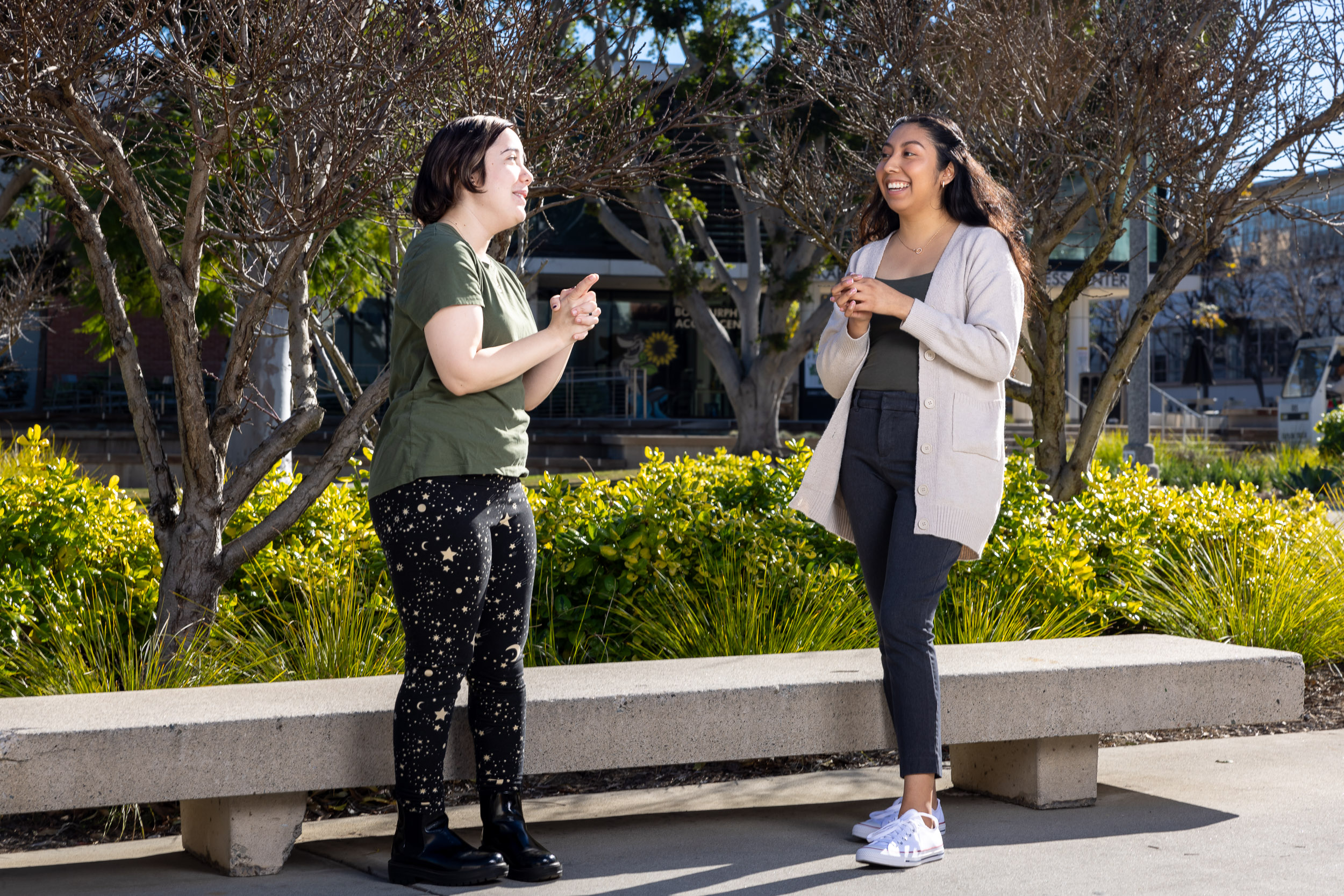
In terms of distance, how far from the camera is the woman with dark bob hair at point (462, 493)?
318 cm

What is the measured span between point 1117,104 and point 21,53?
4832 millimetres

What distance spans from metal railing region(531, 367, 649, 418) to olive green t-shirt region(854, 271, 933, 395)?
82.5 feet

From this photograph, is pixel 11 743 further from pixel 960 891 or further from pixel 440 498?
pixel 960 891

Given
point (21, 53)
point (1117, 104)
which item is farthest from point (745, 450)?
point (21, 53)

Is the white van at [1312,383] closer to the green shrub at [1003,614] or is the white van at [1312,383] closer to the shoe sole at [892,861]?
the green shrub at [1003,614]

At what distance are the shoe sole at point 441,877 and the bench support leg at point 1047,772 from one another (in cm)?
167

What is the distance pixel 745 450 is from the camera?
56.3ft

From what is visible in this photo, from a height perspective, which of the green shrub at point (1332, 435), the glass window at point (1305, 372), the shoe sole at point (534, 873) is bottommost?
the shoe sole at point (534, 873)

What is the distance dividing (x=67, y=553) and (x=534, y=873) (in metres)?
2.90

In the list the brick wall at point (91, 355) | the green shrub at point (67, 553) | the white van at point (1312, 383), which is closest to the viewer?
the green shrub at point (67, 553)

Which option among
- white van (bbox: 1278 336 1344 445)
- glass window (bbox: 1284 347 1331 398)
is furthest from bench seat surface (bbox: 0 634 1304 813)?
glass window (bbox: 1284 347 1331 398)

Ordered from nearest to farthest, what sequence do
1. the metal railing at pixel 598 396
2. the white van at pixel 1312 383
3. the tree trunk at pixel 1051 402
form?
the tree trunk at pixel 1051 402
the metal railing at pixel 598 396
the white van at pixel 1312 383

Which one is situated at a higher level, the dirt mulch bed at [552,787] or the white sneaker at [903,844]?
the white sneaker at [903,844]

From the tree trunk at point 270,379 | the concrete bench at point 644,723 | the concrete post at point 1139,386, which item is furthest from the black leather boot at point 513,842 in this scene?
the concrete post at point 1139,386
